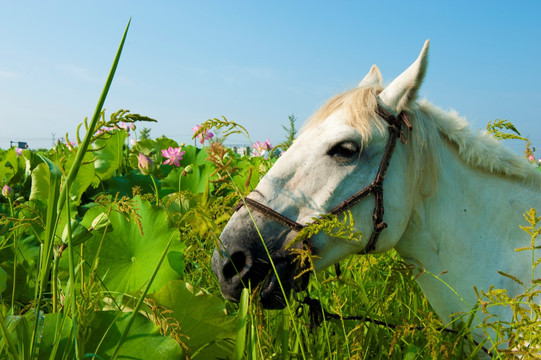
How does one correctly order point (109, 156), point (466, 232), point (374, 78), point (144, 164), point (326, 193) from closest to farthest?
1. point (326, 193)
2. point (466, 232)
3. point (374, 78)
4. point (144, 164)
5. point (109, 156)

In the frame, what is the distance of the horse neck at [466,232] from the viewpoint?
1.73m

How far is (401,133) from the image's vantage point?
179 centimetres

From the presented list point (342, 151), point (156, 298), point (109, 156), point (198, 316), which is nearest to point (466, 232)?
point (342, 151)

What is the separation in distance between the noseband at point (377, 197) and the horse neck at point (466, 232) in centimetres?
24

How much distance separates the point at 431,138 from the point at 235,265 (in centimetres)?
110

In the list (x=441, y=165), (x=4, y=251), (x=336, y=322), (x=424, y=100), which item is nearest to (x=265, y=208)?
(x=336, y=322)

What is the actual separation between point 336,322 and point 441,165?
899 millimetres

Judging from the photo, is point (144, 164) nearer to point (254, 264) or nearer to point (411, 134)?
point (254, 264)

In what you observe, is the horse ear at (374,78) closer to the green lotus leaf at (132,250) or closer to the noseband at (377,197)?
the noseband at (377,197)

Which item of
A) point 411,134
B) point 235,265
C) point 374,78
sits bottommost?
point 235,265

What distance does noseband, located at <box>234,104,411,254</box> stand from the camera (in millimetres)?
1607

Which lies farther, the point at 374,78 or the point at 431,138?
the point at 374,78

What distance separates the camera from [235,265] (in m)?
1.58

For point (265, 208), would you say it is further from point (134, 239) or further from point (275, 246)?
point (134, 239)
